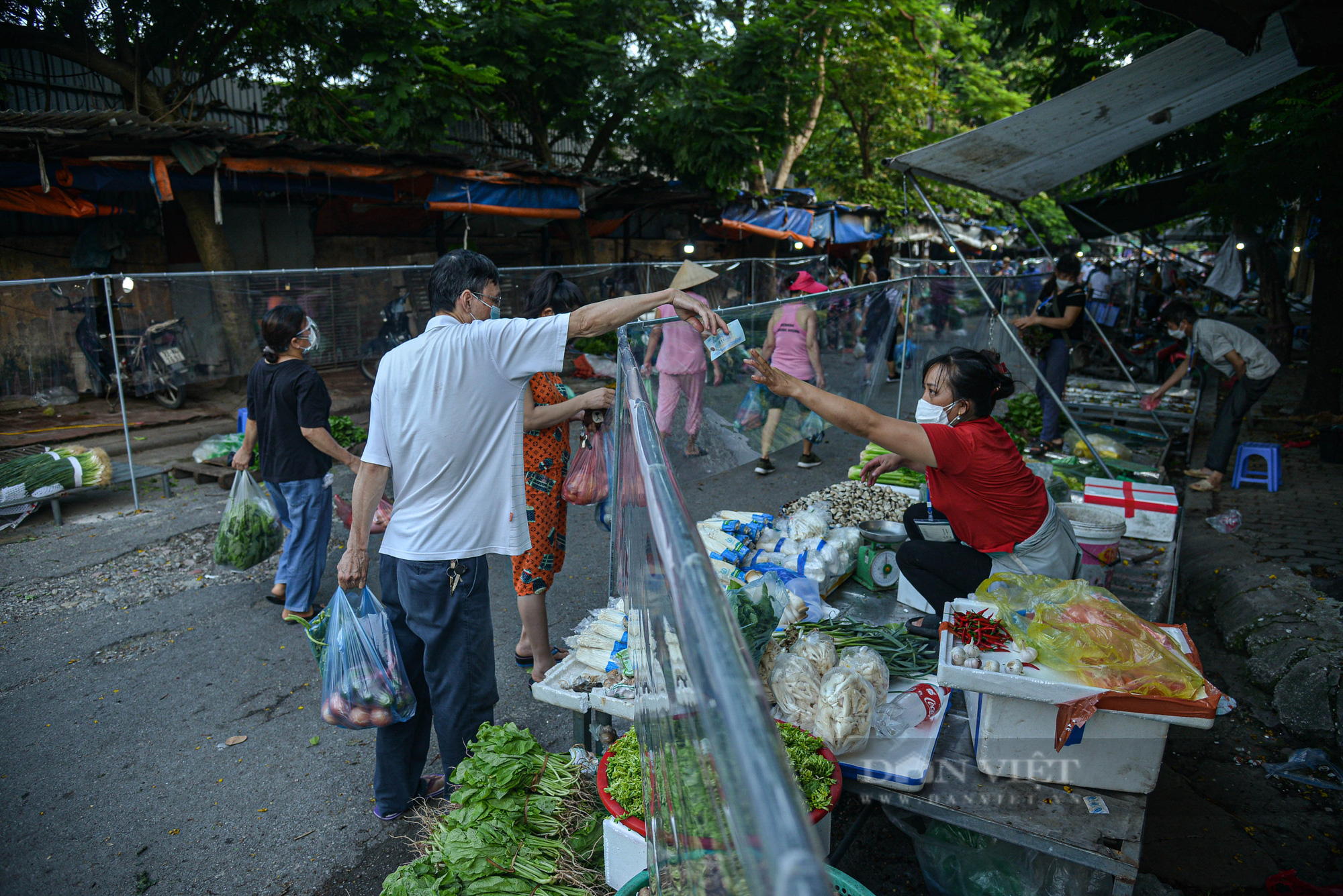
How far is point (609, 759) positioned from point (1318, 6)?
3.68 metres

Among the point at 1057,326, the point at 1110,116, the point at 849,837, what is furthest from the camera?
the point at 1057,326

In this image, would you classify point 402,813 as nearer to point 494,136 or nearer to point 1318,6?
point 1318,6

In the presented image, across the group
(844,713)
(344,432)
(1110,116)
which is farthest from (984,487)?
(344,432)

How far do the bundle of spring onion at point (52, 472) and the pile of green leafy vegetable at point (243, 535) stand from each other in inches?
101

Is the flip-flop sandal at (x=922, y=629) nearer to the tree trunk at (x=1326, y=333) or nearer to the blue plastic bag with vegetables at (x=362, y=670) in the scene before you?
the blue plastic bag with vegetables at (x=362, y=670)

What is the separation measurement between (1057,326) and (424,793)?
24.9 ft

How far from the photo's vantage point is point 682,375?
5.23 meters

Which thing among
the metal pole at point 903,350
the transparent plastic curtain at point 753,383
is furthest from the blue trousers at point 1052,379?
the transparent plastic curtain at point 753,383

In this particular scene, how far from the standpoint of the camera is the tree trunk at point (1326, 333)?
8.41m

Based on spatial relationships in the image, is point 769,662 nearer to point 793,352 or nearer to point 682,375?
point 682,375

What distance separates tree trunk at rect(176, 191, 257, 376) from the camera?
795 centimetres

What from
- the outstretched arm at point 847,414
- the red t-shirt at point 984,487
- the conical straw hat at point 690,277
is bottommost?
the red t-shirt at point 984,487

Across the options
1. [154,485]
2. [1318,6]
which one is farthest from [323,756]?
[154,485]

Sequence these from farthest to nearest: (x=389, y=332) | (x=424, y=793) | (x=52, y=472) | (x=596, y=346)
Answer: (x=596, y=346)
(x=389, y=332)
(x=52, y=472)
(x=424, y=793)
